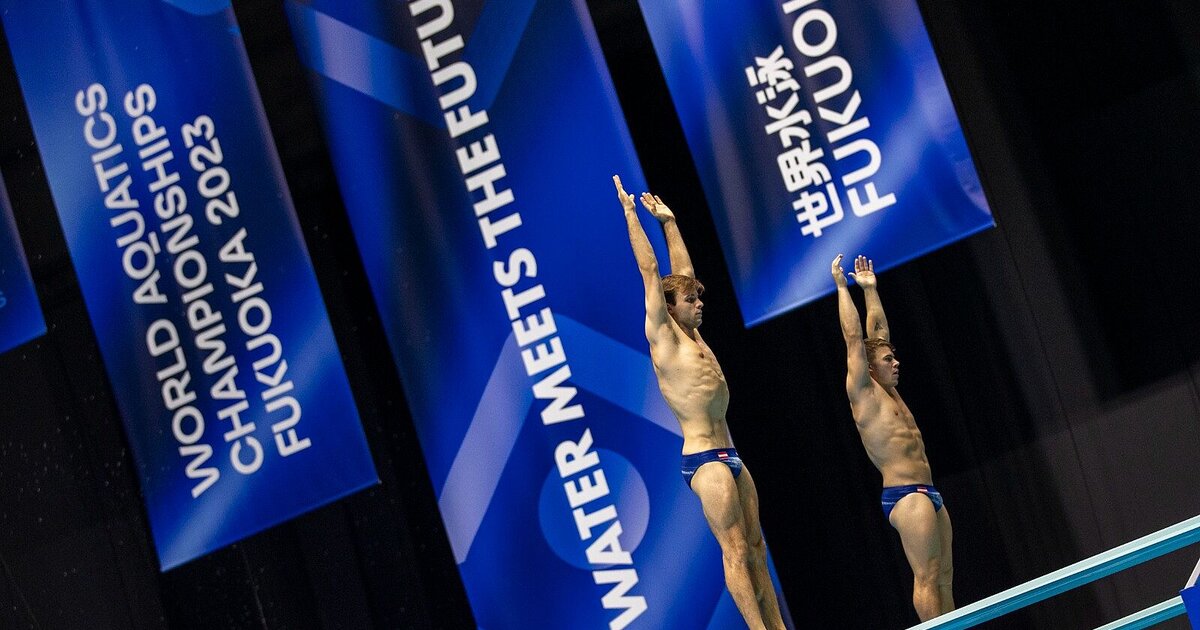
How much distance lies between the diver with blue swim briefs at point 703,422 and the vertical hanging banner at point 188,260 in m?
1.99

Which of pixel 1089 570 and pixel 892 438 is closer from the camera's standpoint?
pixel 1089 570

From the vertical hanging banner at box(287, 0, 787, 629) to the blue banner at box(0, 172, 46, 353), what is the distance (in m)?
2.01

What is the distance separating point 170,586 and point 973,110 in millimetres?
4896

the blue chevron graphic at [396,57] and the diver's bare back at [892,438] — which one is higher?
the blue chevron graphic at [396,57]

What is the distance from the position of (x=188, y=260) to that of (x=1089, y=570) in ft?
17.5

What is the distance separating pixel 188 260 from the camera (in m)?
7.45

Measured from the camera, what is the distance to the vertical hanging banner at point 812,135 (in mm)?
6293

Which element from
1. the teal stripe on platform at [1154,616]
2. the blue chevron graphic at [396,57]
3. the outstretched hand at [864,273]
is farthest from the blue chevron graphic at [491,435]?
the teal stripe on platform at [1154,616]

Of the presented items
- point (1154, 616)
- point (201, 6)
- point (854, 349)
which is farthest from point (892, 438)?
point (201, 6)

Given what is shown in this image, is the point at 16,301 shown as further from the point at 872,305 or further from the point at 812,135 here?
the point at 872,305

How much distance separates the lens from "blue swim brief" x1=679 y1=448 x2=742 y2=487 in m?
5.74

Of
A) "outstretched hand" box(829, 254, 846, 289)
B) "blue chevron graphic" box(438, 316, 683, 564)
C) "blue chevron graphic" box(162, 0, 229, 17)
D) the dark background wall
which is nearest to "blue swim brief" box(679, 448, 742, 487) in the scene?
"outstretched hand" box(829, 254, 846, 289)

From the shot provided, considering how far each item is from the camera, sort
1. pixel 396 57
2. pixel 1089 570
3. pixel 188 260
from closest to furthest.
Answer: pixel 1089 570 < pixel 396 57 < pixel 188 260

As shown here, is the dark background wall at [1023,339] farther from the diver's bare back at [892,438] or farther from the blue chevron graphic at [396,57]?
the diver's bare back at [892,438]
